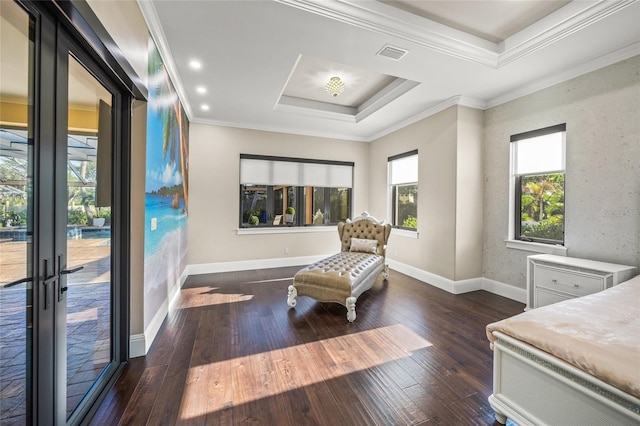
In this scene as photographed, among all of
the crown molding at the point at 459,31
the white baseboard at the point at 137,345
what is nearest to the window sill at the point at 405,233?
the crown molding at the point at 459,31

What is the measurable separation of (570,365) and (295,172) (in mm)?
5065

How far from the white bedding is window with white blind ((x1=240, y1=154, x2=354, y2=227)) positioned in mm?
4580

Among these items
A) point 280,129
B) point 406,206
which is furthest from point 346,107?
point 406,206

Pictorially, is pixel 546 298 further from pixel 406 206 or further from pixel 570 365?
pixel 406 206

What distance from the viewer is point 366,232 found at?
4922 millimetres

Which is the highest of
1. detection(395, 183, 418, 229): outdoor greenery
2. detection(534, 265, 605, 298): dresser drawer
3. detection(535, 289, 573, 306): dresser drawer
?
detection(395, 183, 418, 229): outdoor greenery

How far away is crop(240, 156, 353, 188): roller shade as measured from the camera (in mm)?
5477

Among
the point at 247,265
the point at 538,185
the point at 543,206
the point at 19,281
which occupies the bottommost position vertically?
the point at 247,265

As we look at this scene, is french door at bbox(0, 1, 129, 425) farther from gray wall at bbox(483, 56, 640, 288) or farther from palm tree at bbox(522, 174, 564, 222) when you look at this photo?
palm tree at bbox(522, 174, 564, 222)

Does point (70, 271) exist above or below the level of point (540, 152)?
A: below

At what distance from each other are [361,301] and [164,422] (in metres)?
2.63

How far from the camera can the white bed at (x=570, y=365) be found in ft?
3.99

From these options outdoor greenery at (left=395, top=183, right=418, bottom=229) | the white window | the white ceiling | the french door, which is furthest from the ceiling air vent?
outdoor greenery at (left=395, top=183, right=418, bottom=229)

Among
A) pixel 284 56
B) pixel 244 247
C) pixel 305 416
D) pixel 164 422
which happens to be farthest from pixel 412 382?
pixel 244 247
